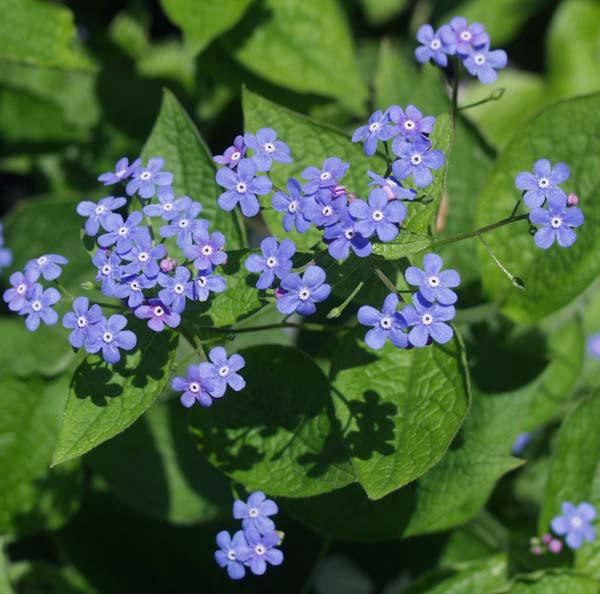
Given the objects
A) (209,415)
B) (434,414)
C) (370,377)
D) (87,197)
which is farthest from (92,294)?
(434,414)

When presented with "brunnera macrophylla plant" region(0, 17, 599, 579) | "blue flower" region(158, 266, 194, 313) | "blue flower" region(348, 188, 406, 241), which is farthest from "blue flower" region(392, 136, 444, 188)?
"blue flower" region(158, 266, 194, 313)

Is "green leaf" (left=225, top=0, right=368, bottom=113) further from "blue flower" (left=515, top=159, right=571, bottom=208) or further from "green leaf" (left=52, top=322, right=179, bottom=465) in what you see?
"green leaf" (left=52, top=322, right=179, bottom=465)

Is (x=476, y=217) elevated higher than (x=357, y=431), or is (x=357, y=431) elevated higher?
(x=476, y=217)

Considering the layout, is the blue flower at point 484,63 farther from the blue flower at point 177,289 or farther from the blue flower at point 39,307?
the blue flower at point 39,307

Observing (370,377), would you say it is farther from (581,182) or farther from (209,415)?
(581,182)

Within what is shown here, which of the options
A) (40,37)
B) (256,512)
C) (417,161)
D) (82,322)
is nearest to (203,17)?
(40,37)
